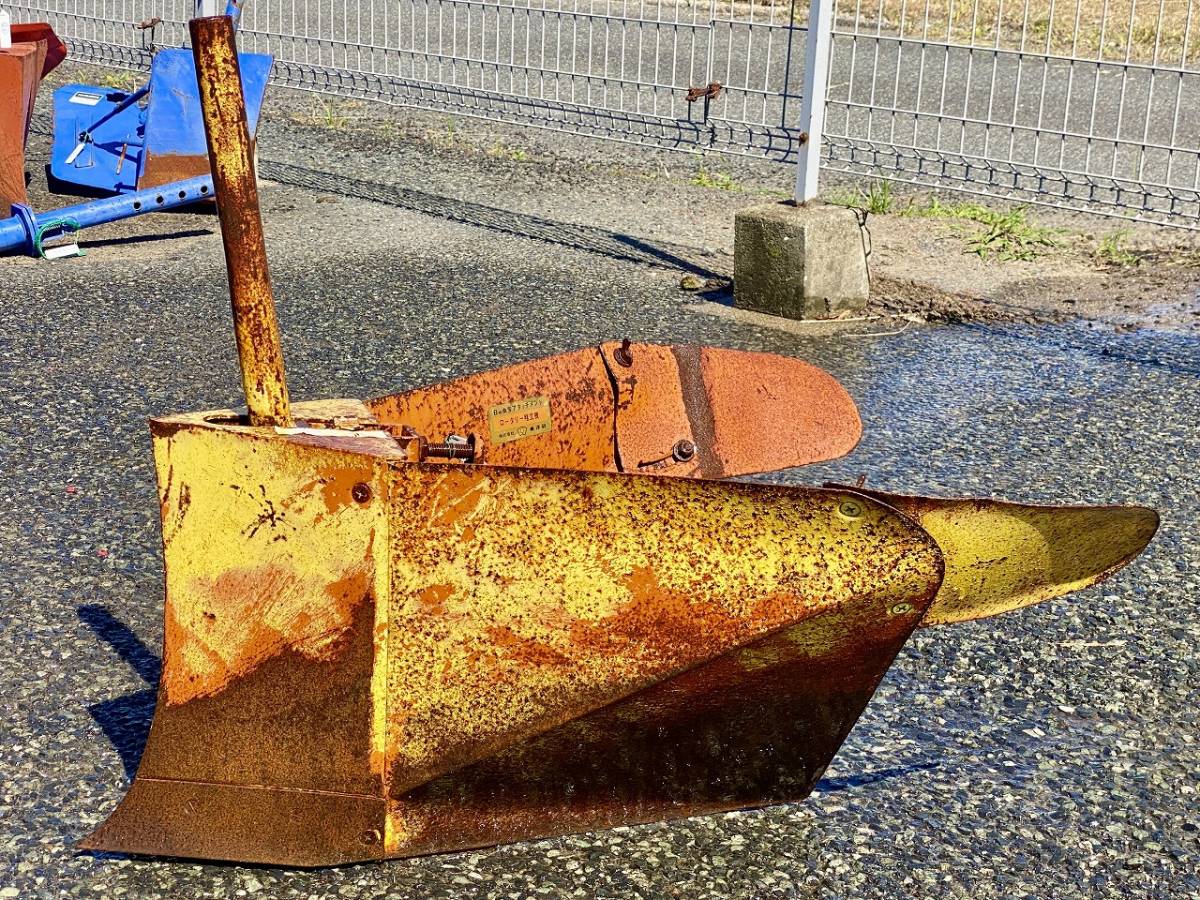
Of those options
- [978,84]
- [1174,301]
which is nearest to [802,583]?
[1174,301]

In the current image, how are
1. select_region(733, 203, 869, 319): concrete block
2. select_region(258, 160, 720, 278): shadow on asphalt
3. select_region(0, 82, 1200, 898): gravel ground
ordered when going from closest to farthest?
select_region(0, 82, 1200, 898): gravel ground, select_region(733, 203, 869, 319): concrete block, select_region(258, 160, 720, 278): shadow on asphalt

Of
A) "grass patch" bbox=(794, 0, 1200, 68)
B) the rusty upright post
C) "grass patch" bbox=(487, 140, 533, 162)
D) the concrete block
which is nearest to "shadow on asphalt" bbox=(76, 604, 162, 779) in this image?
the rusty upright post

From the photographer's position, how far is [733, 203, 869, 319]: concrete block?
22.3ft

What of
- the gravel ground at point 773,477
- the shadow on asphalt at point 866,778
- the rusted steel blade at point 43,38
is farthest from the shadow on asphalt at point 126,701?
the rusted steel blade at point 43,38

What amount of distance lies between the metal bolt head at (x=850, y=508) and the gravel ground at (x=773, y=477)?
0.73m

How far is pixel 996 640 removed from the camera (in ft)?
12.6

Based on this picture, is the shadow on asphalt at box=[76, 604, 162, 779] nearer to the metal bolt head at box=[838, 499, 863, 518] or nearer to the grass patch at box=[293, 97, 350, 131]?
the metal bolt head at box=[838, 499, 863, 518]

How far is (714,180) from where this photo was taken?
9805 mm

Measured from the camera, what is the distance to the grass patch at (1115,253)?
26.2 feet

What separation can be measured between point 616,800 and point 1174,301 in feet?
17.6

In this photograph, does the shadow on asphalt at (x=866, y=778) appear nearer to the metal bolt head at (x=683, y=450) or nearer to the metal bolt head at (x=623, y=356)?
the metal bolt head at (x=683, y=450)

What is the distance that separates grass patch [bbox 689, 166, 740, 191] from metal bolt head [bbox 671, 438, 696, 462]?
20.3 ft

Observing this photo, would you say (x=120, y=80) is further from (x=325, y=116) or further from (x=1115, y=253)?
(x=1115, y=253)

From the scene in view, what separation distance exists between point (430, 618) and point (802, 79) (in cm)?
904
